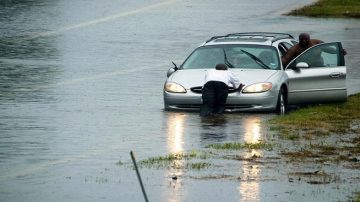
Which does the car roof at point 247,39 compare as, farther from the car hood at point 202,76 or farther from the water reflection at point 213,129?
the water reflection at point 213,129

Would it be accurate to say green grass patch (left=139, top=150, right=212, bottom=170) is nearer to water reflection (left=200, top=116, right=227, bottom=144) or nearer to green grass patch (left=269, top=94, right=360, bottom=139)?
water reflection (left=200, top=116, right=227, bottom=144)

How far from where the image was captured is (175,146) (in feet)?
65.1

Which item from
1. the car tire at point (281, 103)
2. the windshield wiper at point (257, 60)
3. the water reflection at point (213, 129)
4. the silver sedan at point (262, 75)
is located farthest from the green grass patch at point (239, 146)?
the windshield wiper at point (257, 60)

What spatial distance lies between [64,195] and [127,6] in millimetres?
32113

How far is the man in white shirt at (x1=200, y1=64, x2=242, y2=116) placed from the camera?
24.0 meters

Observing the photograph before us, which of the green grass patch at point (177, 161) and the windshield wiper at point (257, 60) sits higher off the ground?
the green grass patch at point (177, 161)

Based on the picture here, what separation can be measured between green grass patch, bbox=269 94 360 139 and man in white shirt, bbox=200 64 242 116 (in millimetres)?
1005

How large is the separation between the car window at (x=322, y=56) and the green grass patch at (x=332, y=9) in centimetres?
1818

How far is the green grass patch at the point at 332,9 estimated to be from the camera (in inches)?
1762

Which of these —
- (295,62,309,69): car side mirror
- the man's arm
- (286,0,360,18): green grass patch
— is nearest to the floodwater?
(286,0,360,18): green grass patch

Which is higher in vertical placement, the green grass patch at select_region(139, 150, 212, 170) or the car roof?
the green grass patch at select_region(139, 150, 212, 170)

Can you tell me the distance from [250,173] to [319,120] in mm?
6367

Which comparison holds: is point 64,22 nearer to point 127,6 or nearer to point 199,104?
point 127,6

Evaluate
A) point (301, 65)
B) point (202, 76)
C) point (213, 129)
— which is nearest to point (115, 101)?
point (202, 76)
